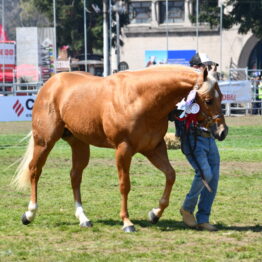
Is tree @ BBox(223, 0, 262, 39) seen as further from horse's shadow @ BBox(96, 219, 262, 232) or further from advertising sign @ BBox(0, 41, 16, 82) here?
horse's shadow @ BBox(96, 219, 262, 232)

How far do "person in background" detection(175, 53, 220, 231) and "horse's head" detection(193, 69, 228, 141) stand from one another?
Answer: 142 millimetres

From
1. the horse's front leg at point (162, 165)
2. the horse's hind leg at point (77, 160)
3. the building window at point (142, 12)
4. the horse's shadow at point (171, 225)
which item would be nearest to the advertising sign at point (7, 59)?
the building window at point (142, 12)

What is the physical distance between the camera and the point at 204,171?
8695 mm

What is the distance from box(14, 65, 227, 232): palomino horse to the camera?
28.3 feet

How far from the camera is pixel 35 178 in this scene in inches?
386

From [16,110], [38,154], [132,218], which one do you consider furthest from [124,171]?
[16,110]

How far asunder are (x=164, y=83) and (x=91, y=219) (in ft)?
7.11

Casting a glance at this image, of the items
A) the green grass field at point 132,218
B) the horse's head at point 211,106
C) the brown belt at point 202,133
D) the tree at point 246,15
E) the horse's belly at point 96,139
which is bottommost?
the green grass field at point 132,218

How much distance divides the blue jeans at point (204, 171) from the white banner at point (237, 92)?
23.9 m

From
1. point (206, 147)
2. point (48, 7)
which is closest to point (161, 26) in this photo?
point (48, 7)

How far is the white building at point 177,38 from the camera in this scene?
2290 inches

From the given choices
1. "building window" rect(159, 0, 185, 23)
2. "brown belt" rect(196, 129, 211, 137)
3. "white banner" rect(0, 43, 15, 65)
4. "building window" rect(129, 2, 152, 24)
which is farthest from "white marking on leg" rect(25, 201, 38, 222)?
"building window" rect(129, 2, 152, 24)

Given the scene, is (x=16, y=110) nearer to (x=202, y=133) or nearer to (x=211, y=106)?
(x=202, y=133)

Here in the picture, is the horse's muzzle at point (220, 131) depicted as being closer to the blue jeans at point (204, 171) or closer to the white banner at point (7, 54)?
the blue jeans at point (204, 171)
